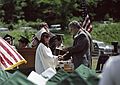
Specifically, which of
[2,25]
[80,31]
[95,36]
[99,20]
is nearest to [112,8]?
[99,20]

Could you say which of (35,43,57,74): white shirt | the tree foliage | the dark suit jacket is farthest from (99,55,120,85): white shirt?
the tree foliage

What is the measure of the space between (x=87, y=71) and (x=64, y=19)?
1867 inches

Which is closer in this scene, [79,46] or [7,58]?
[7,58]

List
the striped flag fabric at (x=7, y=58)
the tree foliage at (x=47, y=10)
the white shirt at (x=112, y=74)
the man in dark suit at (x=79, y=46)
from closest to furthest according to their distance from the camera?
the white shirt at (x=112, y=74) → the striped flag fabric at (x=7, y=58) → the man in dark suit at (x=79, y=46) → the tree foliage at (x=47, y=10)

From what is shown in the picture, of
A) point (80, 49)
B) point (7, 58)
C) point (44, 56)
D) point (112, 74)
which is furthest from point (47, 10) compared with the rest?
point (112, 74)

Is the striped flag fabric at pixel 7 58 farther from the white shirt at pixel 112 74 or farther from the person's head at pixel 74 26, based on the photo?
the white shirt at pixel 112 74

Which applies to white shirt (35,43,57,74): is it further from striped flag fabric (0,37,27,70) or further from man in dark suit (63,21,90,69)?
striped flag fabric (0,37,27,70)

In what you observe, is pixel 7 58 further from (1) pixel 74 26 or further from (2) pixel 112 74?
(2) pixel 112 74

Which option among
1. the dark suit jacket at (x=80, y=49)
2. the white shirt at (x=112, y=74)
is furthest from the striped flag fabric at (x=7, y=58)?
the white shirt at (x=112, y=74)

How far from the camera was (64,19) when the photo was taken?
172 ft

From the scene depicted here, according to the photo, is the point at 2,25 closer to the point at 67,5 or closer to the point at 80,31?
the point at 67,5

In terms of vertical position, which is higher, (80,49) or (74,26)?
(74,26)

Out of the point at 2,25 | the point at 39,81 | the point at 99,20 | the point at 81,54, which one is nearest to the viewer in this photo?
the point at 39,81

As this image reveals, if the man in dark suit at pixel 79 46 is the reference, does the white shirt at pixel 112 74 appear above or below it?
above
